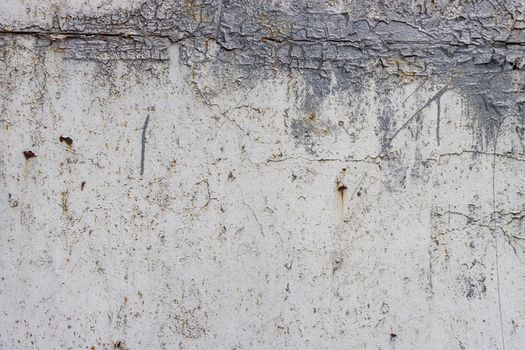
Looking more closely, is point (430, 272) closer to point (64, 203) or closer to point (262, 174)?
point (262, 174)

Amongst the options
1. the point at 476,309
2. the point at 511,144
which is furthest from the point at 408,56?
the point at 476,309

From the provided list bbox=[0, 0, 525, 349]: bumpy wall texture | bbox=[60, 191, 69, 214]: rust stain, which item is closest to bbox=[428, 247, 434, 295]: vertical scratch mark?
bbox=[0, 0, 525, 349]: bumpy wall texture

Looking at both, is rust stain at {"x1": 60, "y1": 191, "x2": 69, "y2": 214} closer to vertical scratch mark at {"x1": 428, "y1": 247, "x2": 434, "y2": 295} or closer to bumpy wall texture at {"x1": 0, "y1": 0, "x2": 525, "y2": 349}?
bumpy wall texture at {"x1": 0, "y1": 0, "x2": 525, "y2": 349}

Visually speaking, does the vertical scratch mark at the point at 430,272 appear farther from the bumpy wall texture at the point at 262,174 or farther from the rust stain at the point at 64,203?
the rust stain at the point at 64,203

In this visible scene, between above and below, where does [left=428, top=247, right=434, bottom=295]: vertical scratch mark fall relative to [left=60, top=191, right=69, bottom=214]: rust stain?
below

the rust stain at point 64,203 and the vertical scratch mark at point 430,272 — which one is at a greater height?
the rust stain at point 64,203

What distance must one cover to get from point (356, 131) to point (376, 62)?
23cm

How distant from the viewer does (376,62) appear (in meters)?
1.99

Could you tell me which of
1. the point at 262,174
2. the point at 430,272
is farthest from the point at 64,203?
the point at 430,272

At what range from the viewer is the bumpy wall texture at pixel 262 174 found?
1.98 meters

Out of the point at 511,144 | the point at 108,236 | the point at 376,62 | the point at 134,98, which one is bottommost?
the point at 108,236

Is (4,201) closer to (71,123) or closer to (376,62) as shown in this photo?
(71,123)

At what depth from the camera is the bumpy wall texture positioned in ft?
6.49

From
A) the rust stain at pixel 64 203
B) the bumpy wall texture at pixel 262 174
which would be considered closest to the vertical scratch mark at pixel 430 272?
the bumpy wall texture at pixel 262 174
